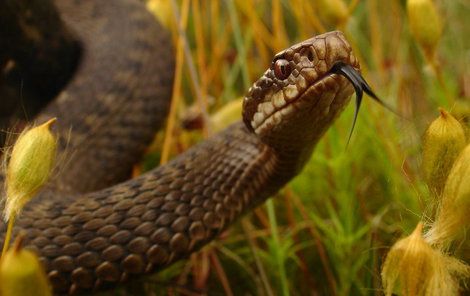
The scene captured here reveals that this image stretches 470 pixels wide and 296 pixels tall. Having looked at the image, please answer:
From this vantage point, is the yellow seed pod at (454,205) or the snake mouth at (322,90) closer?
the yellow seed pod at (454,205)

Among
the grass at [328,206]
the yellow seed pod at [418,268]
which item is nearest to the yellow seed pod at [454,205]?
the yellow seed pod at [418,268]

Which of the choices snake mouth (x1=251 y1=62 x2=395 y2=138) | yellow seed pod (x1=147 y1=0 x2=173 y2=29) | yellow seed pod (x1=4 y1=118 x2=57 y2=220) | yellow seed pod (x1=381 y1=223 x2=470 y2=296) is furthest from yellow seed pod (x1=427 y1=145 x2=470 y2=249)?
yellow seed pod (x1=147 y1=0 x2=173 y2=29)

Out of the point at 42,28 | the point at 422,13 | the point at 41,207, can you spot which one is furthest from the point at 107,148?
the point at 422,13

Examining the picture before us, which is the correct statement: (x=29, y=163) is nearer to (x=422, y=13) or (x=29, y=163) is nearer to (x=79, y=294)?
(x=79, y=294)

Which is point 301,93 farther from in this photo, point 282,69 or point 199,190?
point 199,190

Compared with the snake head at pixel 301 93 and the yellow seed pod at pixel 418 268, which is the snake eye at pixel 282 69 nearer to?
the snake head at pixel 301 93

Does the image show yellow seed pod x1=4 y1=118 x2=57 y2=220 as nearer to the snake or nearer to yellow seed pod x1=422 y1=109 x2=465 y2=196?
the snake

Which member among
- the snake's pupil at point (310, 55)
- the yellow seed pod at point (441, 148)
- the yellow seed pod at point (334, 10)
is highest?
the yellow seed pod at point (334, 10)
